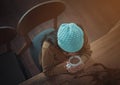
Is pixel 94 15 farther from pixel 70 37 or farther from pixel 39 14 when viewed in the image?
pixel 70 37

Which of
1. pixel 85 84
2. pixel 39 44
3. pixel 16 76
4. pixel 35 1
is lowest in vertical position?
pixel 85 84

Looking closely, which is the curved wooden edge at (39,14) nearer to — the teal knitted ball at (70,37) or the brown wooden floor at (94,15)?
the teal knitted ball at (70,37)

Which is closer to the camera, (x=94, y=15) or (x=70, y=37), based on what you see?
(x=70, y=37)

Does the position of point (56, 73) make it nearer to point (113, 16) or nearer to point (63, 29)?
point (63, 29)

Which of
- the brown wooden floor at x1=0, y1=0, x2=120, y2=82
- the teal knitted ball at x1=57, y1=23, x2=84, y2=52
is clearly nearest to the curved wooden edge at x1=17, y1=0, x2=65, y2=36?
the teal knitted ball at x1=57, y1=23, x2=84, y2=52

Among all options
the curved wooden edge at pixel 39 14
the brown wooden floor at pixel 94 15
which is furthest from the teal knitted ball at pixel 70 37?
the brown wooden floor at pixel 94 15

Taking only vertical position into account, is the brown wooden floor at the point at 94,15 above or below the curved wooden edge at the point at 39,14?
below

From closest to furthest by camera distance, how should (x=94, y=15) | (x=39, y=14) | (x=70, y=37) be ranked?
1. (x=70, y=37)
2. (x=39, y=14)
3. (x=94, y=15)

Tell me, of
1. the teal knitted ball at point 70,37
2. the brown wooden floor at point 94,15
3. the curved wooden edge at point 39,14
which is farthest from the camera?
the brown wooden floor at point 94,15

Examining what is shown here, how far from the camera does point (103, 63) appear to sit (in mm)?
1396

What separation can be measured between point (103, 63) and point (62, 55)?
23cm

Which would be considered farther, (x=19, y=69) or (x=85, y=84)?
(x=19, y=69)

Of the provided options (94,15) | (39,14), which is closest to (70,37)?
(39,14)

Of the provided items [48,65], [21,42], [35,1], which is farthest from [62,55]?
[35,1]
